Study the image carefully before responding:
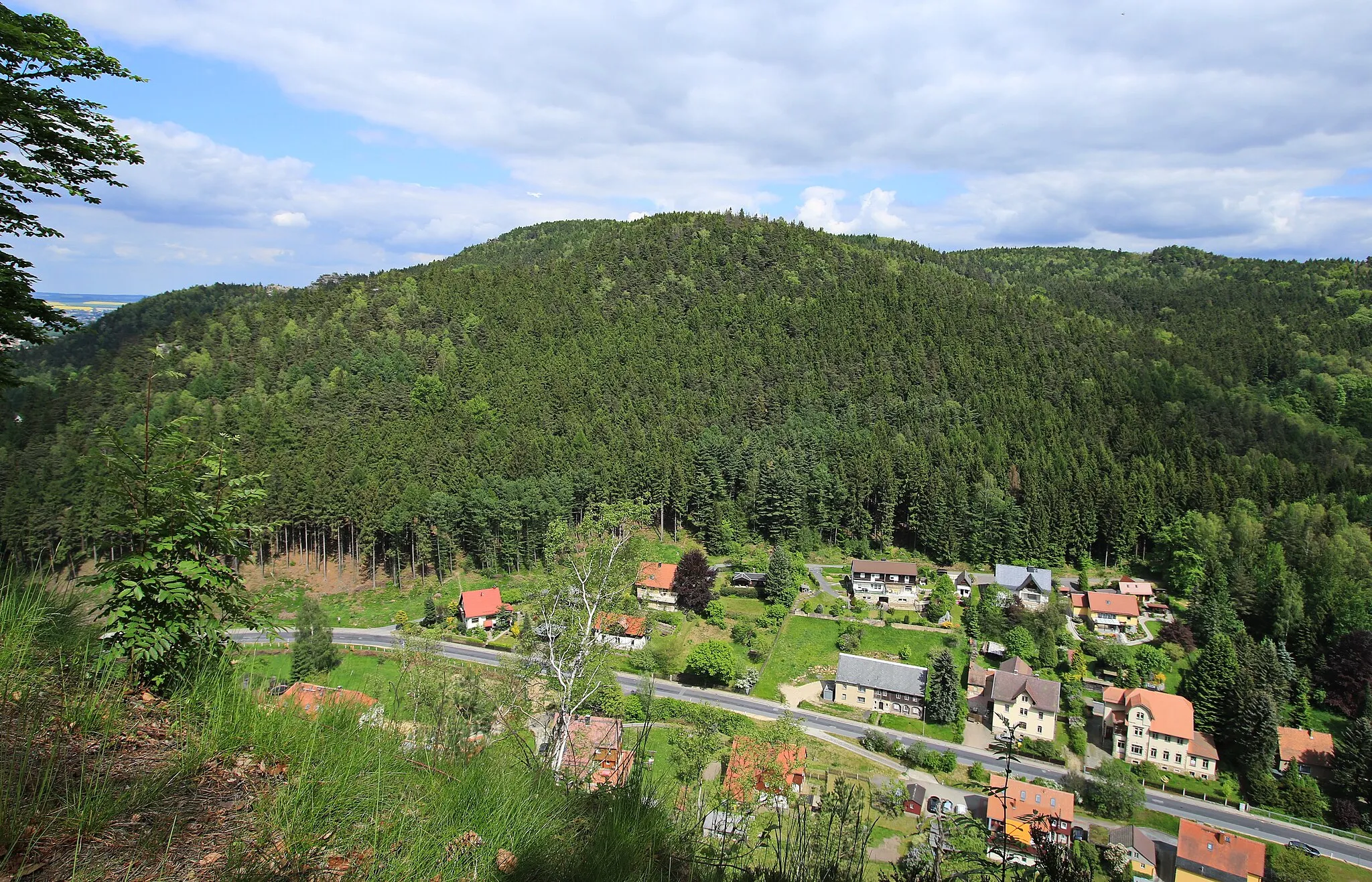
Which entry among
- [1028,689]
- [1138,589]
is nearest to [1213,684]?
[1028,689]

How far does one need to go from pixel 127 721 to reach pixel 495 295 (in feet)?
274

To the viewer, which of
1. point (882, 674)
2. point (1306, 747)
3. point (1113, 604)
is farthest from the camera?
point (1113, 604)

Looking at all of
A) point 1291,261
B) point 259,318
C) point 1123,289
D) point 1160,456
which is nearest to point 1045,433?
point 1160,456

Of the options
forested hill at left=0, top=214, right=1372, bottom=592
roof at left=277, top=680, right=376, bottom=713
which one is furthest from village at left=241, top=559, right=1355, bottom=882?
roof at left=277, top=680, right=376, bottom=713

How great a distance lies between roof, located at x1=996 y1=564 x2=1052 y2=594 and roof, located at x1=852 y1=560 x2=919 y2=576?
20.2 feet

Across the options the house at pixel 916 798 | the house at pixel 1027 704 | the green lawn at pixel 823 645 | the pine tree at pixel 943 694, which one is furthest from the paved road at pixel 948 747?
the house at pixel 916 798

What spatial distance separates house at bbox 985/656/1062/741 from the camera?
1294 inches

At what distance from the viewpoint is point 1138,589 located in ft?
151

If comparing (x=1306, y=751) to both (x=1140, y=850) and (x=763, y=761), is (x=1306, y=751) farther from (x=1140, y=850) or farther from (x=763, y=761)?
Answer: (x=763, y=761)

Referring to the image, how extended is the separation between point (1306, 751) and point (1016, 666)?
1243 centimetres

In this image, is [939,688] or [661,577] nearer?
[939,688]

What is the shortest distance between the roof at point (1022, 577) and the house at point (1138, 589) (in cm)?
439

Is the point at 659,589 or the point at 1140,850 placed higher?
the point at 659,589

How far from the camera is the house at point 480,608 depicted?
4106cm
